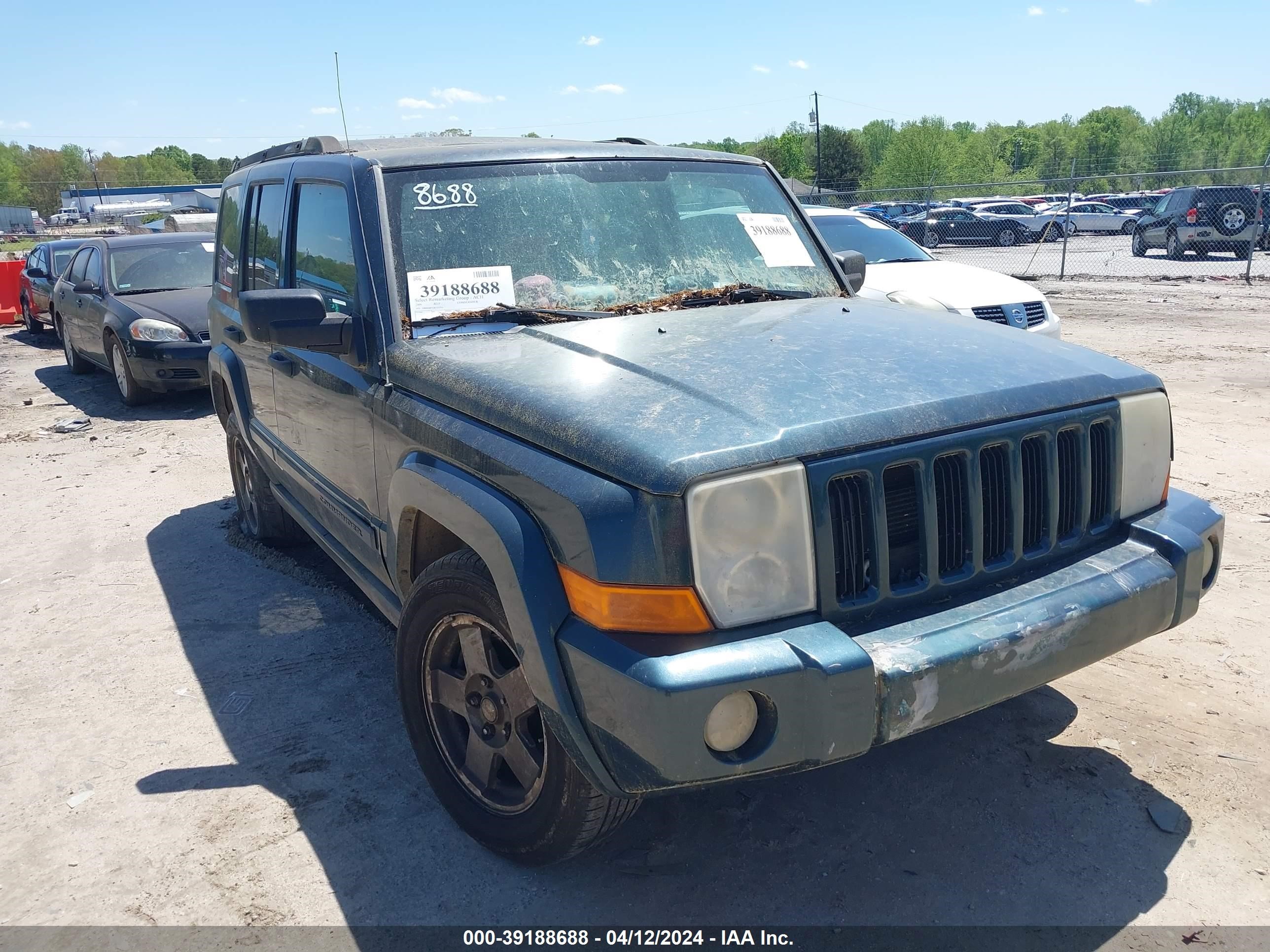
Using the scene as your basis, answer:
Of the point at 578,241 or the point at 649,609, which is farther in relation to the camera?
the point at 578,241

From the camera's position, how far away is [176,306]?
9.99 m

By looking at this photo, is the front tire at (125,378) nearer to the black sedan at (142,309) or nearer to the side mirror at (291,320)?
the black sedan at (142,309)

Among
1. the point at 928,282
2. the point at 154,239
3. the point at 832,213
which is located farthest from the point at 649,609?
the point at 154,239

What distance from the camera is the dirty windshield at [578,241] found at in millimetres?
3279

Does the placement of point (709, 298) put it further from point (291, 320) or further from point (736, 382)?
point (291, 320)

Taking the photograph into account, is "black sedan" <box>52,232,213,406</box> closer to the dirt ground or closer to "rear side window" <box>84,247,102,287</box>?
"rear side window" <box>84,247,102,287</box>

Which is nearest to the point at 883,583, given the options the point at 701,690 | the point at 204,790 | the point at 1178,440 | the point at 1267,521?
the point at 701,690

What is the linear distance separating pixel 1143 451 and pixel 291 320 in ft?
8.52

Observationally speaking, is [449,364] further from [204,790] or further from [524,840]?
[204,790]

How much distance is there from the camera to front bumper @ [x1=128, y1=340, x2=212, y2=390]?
31.0ft

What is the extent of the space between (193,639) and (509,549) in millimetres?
2816

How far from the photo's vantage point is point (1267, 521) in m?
5.28

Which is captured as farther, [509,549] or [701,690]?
[509,549]

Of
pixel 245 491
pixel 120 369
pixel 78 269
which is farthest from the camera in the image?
pixel 78 269
